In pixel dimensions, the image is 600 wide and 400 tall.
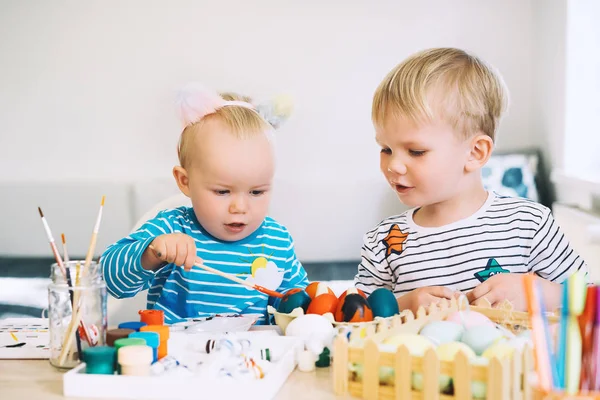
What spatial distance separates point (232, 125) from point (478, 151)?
0.48m

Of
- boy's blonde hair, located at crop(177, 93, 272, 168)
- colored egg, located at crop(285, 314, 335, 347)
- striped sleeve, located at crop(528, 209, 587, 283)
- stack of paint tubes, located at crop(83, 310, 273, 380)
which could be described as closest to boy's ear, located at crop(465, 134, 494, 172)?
striped sleeve, located at crop(528, 209, 587, 283)

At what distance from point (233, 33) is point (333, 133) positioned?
0.71 m

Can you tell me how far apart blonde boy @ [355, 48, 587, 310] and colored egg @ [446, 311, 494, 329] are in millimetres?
375

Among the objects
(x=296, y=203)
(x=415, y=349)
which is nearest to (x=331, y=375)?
(x=415, y=349)

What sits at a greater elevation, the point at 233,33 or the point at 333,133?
the point at 233,33

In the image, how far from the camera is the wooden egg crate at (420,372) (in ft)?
2.21

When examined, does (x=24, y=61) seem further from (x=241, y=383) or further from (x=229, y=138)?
(x=241, y=383)

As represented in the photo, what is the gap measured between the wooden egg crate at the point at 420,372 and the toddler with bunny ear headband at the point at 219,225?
46cm

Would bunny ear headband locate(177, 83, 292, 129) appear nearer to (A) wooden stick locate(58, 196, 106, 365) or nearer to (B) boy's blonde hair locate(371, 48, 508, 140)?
(B) boy's blonde hair locate(371, 48, 508, 140)

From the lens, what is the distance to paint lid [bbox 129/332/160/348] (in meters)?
0.83

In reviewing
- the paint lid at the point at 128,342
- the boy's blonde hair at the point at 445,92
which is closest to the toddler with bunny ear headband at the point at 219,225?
the boy's blonde hair at the point at 445,92

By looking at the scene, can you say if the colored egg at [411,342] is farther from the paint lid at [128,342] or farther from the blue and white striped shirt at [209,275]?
the blue and white striped shirt at [209,275]

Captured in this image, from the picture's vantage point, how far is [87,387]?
769mm

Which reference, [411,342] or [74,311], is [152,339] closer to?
[74,311]
